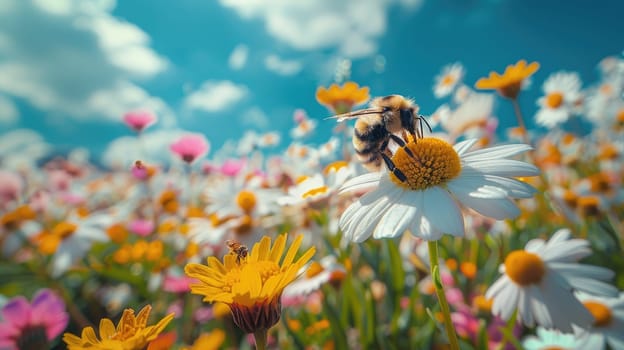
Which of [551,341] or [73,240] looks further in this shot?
[73,240]

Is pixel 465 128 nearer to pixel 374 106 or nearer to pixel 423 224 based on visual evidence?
pixel 374 106

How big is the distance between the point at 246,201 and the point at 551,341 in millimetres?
837

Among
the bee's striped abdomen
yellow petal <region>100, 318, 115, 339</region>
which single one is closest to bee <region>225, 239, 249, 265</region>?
yellow petal <region>100, 318, 115, 339</region>

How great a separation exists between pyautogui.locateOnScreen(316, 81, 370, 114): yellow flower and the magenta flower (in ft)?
2.51

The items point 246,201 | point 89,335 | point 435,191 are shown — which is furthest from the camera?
point 246,201

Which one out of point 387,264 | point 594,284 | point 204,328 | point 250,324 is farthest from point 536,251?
point 204,328

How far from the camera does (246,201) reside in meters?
1.18

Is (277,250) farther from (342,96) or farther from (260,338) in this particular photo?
(342,96)

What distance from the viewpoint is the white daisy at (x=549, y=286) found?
0.59 m

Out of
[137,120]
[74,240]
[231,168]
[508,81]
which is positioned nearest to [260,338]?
[508,81]

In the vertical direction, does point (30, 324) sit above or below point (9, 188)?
below

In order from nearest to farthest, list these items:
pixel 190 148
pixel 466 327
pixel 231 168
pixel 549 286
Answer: pixel 549 286
pixel 466 327
pixel 190 148
pixel 231 168

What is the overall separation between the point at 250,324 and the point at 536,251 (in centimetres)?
58

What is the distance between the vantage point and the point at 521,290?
2.09 feet
